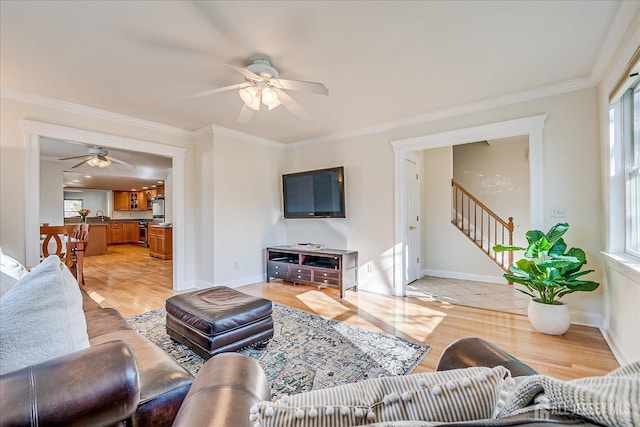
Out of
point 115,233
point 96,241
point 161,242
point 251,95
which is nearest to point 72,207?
point 115,233

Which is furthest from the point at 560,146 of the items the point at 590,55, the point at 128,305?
the point at 128,305

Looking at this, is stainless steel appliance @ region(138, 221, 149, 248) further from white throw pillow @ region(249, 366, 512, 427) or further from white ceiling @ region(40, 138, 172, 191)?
white throw pillow @ region(249, 366, 512, 427)

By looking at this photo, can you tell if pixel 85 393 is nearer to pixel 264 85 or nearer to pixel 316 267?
pixel 264 85

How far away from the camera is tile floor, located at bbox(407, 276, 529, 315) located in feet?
11.5

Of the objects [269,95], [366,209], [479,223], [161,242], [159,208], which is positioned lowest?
[161,242]

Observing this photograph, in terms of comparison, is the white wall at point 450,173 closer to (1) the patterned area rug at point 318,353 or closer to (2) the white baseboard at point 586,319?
(2) the white baseboard at point 586,319

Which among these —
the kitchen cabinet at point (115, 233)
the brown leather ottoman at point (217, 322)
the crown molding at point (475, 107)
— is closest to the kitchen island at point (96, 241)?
the kitchen cabinet at point (115, 233)

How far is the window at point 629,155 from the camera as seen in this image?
2.12 m

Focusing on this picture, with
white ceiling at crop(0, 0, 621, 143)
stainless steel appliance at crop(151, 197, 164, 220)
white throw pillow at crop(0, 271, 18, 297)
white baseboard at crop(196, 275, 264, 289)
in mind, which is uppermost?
white ceiling at crop(0, 0, 621, 143)

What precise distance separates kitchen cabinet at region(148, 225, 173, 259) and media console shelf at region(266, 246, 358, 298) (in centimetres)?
365

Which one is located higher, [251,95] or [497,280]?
[251,95]

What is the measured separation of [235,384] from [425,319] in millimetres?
2608

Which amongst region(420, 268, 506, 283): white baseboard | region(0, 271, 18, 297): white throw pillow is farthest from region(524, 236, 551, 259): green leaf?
region(0, 271, 18, 297): white throw pillow

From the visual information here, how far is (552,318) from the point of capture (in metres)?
2.55
